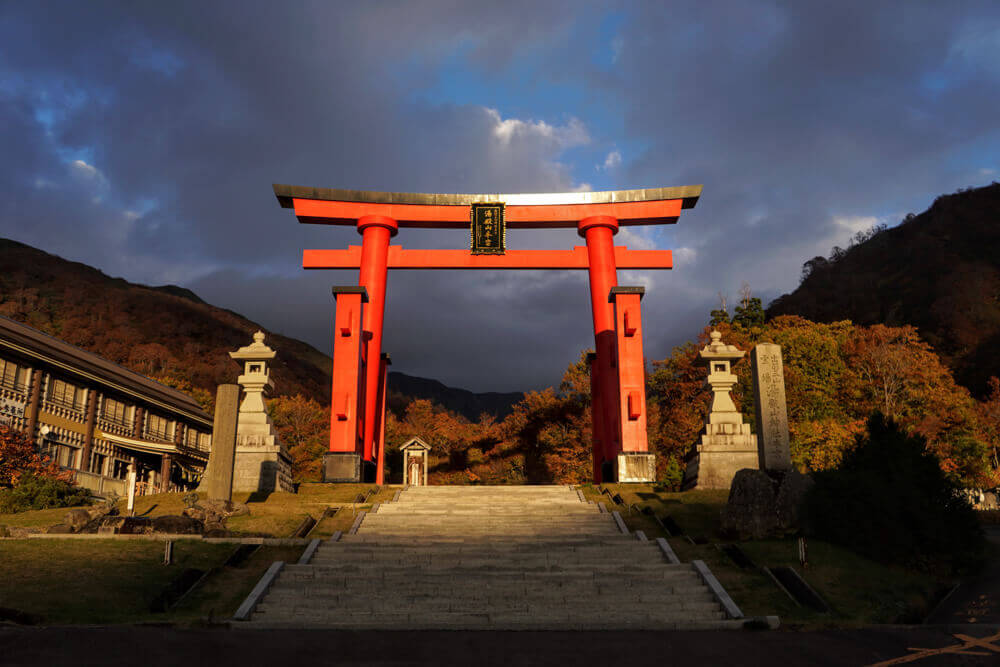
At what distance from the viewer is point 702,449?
67.3 ft

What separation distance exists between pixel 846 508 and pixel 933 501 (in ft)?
5.39

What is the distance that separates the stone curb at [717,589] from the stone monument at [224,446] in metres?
10.4

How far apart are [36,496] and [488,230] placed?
15949mm

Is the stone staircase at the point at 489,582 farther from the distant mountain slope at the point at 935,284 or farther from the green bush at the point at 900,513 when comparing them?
the distant mountain slope at the point at 935,284

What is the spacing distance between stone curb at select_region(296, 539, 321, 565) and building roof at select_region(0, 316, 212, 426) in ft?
53.5

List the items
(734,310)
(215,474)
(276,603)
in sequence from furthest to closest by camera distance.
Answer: (734,310) → (215,474) → (276,603)

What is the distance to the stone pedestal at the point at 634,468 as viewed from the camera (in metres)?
23.0

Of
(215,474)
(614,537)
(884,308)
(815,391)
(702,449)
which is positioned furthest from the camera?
(884,308)

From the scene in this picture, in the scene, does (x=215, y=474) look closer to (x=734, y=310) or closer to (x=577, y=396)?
(x=577, y=396)

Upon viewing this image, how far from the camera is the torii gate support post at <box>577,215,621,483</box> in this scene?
80.3 feet

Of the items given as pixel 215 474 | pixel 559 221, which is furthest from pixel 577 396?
pixel 215 474

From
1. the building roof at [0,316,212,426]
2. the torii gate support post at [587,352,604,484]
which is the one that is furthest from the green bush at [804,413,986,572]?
the building roof at [0,316,212,426]

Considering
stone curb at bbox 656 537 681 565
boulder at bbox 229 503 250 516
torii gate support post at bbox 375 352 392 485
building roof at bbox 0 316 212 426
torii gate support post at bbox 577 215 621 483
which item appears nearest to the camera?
stone curb at bbox 656 537 681 565

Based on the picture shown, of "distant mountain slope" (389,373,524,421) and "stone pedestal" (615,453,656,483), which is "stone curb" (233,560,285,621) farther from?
"distant mountain slope" (389,373,524,421)
